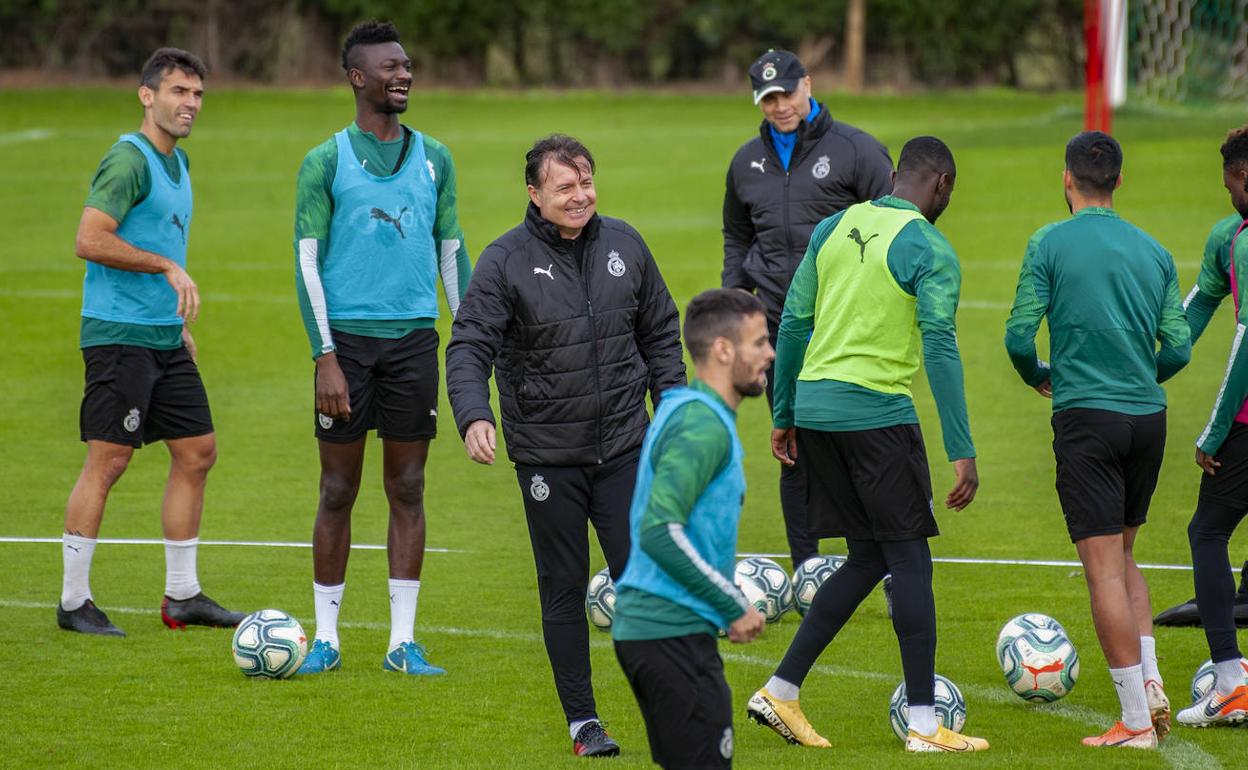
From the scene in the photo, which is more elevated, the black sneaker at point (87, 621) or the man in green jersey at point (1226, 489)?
the man in green jersey at point (1226, 489)

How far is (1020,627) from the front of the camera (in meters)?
7.32

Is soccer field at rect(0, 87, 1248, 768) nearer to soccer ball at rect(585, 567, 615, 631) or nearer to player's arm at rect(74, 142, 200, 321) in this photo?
soccer ball at rect(585, 567, 615, 631)

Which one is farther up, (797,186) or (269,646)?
(797,186)

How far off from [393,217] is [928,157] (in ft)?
7.87

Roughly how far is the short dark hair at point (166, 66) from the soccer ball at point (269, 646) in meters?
2.61

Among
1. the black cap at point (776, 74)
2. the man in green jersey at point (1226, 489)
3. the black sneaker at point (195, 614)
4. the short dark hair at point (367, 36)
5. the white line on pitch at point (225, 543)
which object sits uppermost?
the short dark hair at point (367, 36)

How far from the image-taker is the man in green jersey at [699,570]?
500 centimetres

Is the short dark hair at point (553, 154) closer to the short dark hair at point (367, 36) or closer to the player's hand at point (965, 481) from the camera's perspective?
the short dark hair at point (367, 36)

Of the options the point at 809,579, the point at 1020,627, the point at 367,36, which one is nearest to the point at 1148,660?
the point at 1020,627

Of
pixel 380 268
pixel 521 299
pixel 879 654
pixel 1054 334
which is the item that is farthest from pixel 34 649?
pixel 1054 334

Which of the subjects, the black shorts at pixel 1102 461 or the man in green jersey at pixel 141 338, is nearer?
the black shorts at pixel 1102 461

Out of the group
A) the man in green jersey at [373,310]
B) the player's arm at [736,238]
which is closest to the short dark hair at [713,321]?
the man in green jersey at [373,310]

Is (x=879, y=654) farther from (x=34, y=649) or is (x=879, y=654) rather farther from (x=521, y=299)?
(x=34, y=649)

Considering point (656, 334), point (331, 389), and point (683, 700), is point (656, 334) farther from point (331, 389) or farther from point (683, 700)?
point (683, 700)
